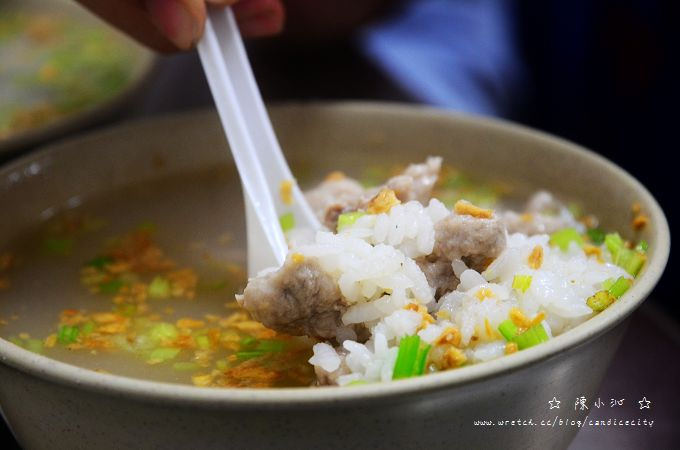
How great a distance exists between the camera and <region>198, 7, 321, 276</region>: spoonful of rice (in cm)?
158

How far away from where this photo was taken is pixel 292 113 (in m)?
2.17

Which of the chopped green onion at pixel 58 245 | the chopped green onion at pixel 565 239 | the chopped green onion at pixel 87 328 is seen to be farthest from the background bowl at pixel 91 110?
the chopped green onion at pixel 565 239

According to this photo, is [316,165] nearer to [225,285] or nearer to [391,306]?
[225,285]

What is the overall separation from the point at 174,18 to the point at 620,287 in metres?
1.02

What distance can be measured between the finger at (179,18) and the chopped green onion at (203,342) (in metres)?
0.66

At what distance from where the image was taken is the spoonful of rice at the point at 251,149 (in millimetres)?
1583

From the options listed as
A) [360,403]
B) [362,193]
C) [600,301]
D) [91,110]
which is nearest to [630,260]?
[600,301]

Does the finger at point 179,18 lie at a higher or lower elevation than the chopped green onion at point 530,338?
higher

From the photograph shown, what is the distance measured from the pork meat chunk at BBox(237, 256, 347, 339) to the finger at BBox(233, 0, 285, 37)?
35.3 inches

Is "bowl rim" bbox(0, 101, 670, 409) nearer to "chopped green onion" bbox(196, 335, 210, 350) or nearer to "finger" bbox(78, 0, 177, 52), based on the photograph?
"chopped green onion" bbox(196, 335, 210, 350)

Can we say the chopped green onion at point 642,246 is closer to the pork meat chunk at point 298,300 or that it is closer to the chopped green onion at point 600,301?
the chopped green onion at point 600,301

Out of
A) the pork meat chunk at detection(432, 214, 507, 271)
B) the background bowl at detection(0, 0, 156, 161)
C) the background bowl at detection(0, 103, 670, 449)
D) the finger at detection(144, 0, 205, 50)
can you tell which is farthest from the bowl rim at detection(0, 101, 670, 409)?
the background bowl at detection(0, 0, 156, 161)

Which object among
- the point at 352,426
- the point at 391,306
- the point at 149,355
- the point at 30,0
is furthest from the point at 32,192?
the point at 30,0

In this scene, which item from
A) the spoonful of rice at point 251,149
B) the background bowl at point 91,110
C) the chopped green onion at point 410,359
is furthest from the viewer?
the background bowl at point 91,110
